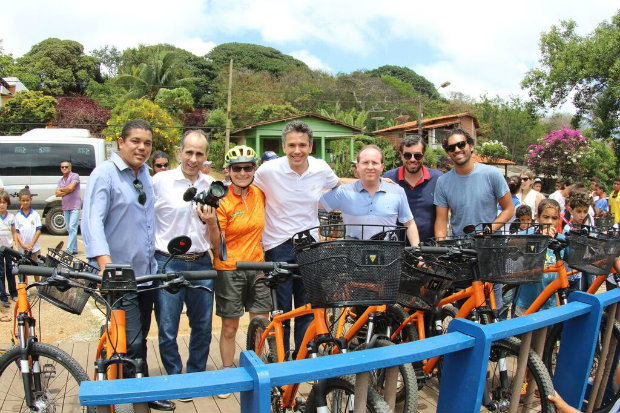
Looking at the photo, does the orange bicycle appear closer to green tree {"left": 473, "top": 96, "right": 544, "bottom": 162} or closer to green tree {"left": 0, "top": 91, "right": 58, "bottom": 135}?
green tree {"left": 0, "top": 91, "right": 58, "bottom": 135}

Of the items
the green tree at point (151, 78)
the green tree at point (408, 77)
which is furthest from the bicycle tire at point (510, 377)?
the green tree at point (408, 77)

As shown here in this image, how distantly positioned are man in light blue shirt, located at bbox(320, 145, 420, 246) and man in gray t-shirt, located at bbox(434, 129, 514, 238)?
57 centimetres

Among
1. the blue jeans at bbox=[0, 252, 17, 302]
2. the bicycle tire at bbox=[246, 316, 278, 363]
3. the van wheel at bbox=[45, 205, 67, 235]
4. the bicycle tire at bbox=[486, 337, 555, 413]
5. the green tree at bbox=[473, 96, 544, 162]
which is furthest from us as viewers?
the green tree at bbox=[473, 96, 544, 162]

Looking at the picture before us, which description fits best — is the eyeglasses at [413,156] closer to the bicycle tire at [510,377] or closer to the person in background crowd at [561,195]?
the bicycle tire at [510,377]

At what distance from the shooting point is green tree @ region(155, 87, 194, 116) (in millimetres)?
36003

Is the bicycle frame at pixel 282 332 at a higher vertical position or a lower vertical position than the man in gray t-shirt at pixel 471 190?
lower

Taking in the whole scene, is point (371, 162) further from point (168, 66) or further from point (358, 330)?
point (168, 66)

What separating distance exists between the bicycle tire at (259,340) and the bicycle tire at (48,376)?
118cm

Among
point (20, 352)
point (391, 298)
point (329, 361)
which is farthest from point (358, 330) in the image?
point (20, 352)

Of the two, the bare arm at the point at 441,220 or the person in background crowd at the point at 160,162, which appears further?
the person in background crowd at the point at 160,162

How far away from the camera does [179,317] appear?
3.95 metres

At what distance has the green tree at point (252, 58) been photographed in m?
69.1

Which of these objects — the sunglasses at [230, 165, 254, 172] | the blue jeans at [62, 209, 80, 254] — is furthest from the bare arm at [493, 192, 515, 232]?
the blue jeans at [62, 209, 80, 254]

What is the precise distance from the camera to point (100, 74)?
5153 centimetres
